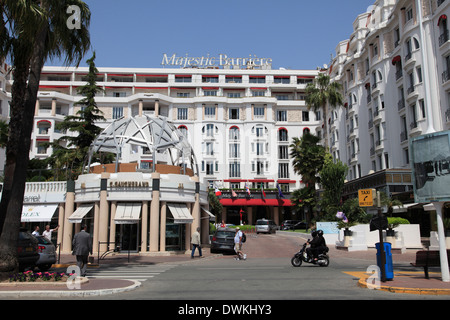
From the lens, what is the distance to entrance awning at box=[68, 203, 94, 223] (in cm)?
2356

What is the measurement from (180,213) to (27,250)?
1120cm

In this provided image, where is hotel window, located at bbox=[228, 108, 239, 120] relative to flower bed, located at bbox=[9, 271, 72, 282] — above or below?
above

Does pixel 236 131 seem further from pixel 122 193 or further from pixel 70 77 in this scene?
pixel 122 193

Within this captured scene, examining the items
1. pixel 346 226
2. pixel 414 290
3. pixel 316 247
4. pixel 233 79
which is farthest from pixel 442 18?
pixel 233 79

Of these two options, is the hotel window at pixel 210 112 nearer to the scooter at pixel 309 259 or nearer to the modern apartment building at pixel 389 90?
the modern apartment building at pixel 389 90

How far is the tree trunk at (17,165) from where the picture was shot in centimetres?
1133

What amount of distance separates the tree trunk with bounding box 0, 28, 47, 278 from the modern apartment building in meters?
26.5

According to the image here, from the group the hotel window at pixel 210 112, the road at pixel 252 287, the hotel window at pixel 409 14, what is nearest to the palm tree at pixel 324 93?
the hotel window at pixel 409 14

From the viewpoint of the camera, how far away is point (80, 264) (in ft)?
43.2

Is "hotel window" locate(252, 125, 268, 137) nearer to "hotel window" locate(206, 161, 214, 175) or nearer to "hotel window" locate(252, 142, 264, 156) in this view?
"hotel window" locate(252, 142, 264, 156)

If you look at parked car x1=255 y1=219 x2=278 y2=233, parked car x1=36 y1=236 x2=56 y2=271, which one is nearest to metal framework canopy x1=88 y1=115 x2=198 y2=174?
parked car x1=36 y1=236 x2=56 y2=271

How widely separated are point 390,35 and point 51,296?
40.3 metres

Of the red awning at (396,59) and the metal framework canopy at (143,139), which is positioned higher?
the red awning at (396,59)

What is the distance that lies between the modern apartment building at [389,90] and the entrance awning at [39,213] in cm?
2788
